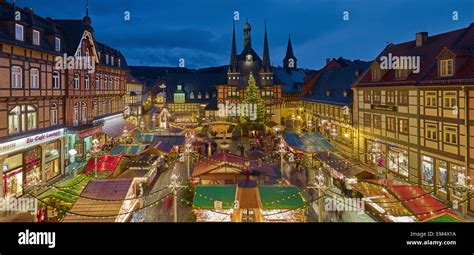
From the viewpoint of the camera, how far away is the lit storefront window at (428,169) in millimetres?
18578

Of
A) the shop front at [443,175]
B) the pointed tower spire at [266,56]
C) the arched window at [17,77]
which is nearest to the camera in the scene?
the shop front at [443,175]

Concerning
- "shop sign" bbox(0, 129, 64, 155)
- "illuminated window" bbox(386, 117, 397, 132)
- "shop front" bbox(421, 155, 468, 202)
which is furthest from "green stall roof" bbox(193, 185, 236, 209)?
"illuminated window" bbox(386, 117, 397, 132)

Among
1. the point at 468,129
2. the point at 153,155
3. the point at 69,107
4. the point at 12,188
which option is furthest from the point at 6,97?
the point at 468,129

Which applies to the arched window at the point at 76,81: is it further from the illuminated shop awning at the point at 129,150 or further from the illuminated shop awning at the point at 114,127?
the illuminated shop awning at the point at 114,127

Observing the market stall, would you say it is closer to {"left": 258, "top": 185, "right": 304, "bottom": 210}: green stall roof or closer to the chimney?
{"left": 258, "top": 185, "right": 304, "bottom": 210}: green stall roof

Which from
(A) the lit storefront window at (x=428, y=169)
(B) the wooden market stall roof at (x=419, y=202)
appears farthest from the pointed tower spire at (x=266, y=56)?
(B) the wooden market stall roof at (x=419, y=202)

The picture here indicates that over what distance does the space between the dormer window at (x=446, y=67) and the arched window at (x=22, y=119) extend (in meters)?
22.2

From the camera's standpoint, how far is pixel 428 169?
1891 cm

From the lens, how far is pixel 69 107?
23.1 metres

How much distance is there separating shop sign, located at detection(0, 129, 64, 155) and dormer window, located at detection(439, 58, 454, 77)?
22.1 m

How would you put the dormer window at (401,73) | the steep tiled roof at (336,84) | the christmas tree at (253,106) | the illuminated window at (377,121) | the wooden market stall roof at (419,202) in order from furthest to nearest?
the christmas tree at (253,106) → the steep tiled roof at (336,84) → the illuminated window at (377,121) → the dormer window at (401,73) → the wooden market stall roof at (419,202)

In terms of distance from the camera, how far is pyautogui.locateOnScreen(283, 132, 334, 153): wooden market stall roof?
75.9 feet
